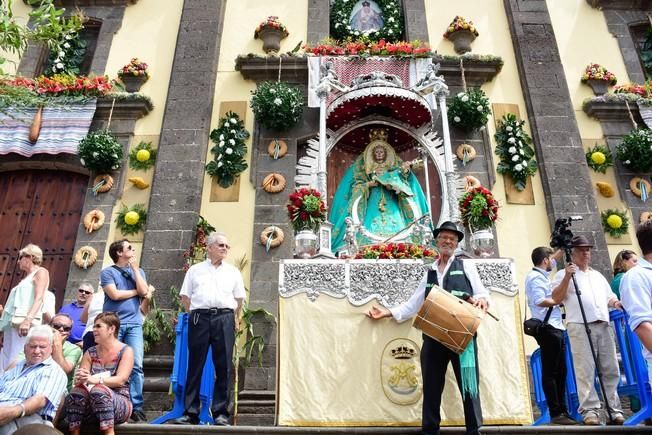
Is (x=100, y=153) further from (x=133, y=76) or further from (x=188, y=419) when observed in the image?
(x=188, y=419)

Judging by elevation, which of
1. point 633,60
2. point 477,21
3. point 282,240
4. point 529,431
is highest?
point 477,21

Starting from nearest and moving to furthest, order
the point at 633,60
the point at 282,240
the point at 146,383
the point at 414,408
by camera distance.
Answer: the point at 414,408, the point at 146,383, the point at 282,240, the point at 633,60

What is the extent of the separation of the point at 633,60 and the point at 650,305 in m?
8.64

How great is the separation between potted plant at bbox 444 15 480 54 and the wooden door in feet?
24.0

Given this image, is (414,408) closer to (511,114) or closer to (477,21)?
(511,114)

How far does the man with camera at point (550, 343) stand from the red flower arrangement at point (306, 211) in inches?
103

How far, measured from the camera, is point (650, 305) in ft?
13.1

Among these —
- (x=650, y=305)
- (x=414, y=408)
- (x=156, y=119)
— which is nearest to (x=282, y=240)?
(x=156, y=119)

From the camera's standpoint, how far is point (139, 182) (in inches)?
374

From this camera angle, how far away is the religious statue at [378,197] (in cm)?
845

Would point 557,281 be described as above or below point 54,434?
above

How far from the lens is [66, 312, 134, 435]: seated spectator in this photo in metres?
4.60

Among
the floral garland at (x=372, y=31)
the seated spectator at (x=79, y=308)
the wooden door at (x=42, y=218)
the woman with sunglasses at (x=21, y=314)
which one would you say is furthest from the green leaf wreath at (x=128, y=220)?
the floral garland at (x=372, y=31)

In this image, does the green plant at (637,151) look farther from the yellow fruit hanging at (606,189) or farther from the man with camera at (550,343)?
the man with camera at (550,343)
